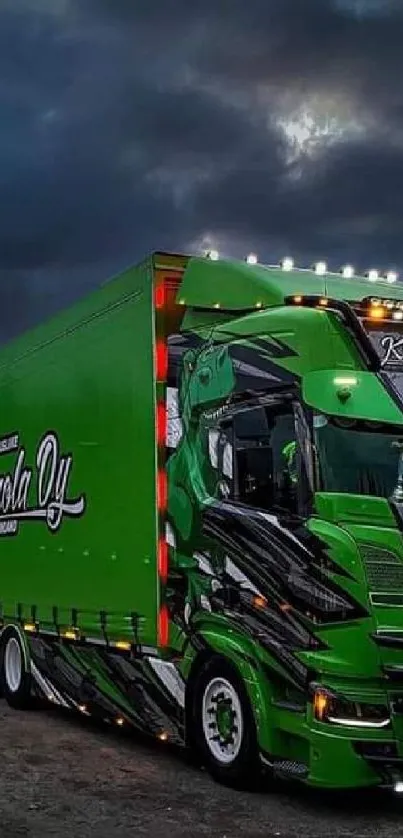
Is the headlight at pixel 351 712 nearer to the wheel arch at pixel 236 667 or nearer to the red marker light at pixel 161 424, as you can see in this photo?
the wheel arch at pixel 236 667

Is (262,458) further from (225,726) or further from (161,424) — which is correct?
(225,726)

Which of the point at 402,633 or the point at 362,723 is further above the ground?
the point at 402,633

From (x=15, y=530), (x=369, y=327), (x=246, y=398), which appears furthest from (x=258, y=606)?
(x=15, y=530)

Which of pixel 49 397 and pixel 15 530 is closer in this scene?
pixel 49 397

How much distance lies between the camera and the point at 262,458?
25.0 ft

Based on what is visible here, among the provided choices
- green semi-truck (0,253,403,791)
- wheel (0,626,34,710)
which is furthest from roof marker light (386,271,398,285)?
wheel (0,626,34,710)

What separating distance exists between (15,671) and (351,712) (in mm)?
6196

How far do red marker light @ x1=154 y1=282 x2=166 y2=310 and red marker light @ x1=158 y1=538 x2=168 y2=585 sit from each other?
73.3 inches

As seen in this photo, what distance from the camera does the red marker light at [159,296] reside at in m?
8.81

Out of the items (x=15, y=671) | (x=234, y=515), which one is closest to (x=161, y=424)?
(x=234, y=515)

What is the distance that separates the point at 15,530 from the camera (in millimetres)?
12156

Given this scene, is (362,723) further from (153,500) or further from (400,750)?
(153,500)

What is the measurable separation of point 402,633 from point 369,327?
81.2 inches

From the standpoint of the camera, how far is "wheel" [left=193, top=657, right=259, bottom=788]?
24.7 feet
